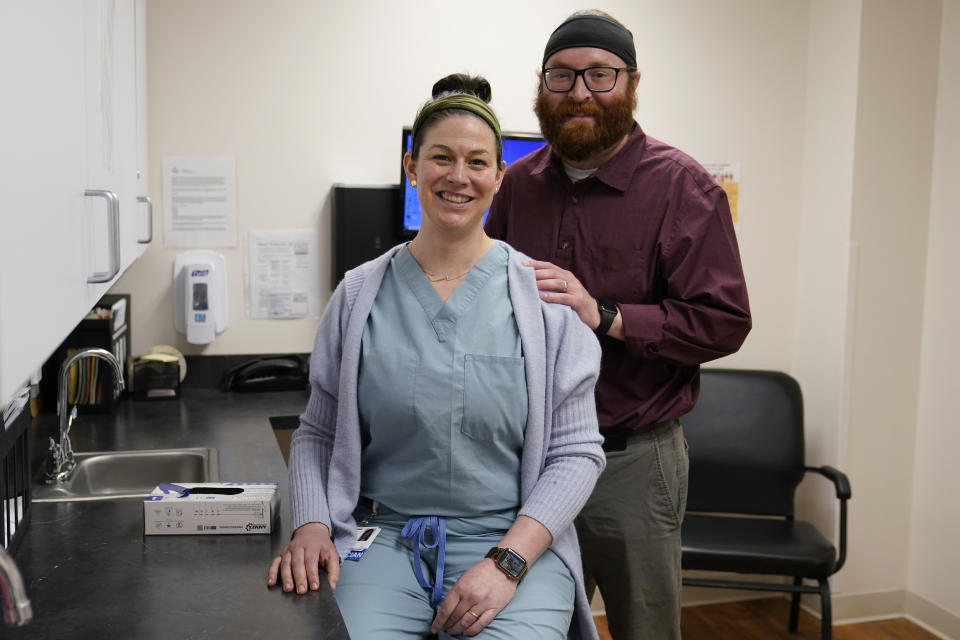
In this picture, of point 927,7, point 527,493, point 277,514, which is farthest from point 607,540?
point 927,7

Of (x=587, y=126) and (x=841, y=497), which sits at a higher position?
(x=587, y=126)

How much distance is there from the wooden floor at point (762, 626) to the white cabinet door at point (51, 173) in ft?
8.13

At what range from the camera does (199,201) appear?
2973 mm

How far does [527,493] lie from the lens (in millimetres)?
1592

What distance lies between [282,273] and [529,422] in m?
1.71

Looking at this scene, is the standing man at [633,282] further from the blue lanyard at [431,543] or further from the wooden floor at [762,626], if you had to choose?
the wooden floor at [762,626]

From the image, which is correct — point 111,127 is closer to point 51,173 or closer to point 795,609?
point 51,173

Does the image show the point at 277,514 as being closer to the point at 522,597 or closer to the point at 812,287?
the point at 522,597

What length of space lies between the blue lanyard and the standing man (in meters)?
0.55


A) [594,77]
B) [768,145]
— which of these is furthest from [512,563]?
[768,145]

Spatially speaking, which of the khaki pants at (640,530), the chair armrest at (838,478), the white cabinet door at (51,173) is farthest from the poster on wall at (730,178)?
the white cabinet door at (51,173)

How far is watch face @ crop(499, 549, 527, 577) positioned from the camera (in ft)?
4.89

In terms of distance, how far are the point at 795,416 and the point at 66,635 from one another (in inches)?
106

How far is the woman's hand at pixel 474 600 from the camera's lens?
144 centimetres
